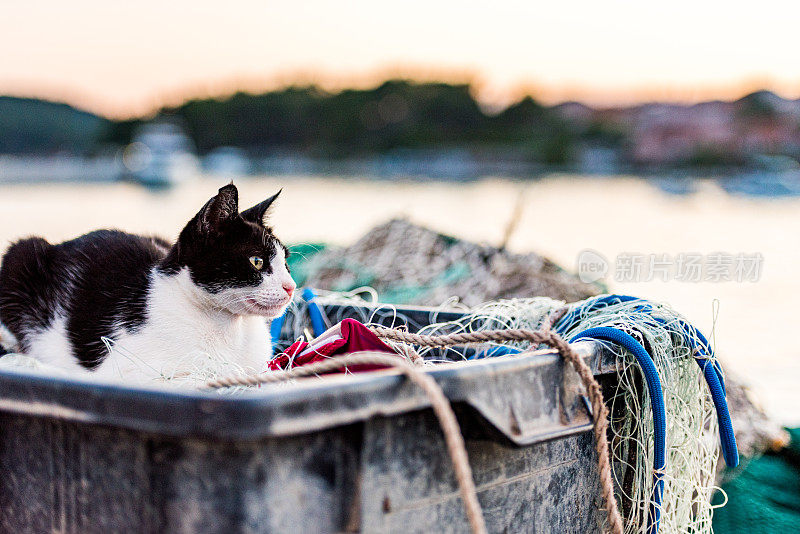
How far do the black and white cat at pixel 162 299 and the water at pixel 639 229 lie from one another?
18 centimetres

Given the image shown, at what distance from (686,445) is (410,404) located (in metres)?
0.89

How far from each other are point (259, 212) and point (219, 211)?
183 mm

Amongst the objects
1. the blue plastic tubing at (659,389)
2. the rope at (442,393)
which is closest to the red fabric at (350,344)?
Answer: the rope at (442,393)

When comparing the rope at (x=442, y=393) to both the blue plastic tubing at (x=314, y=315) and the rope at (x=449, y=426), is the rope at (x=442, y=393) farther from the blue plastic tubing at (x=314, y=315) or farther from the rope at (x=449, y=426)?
the blue plastic tubing at (x=314, y=315)

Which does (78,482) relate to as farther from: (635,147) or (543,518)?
(635,147)

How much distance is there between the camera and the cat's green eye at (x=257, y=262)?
176cm

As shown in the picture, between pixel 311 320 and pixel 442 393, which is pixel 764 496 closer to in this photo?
pixel 311 320

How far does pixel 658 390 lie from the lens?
5.04ft

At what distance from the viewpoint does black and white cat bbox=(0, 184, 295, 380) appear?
5.47ft

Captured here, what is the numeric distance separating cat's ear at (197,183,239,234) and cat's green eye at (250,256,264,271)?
0.33 ft

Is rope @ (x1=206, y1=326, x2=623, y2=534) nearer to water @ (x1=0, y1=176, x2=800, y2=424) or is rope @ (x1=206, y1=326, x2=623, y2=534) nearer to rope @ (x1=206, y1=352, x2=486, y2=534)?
rope @ (x1=206, y1=352, x2=486, y2=534)

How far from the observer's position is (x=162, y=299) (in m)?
1.72

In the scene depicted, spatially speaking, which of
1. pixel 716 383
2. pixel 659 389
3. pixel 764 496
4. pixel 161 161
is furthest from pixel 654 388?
pixel 161 161

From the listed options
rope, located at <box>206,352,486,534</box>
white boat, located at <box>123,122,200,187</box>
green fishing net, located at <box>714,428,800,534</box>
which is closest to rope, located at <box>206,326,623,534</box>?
rope, located at <box>206,352,486,534</box>
